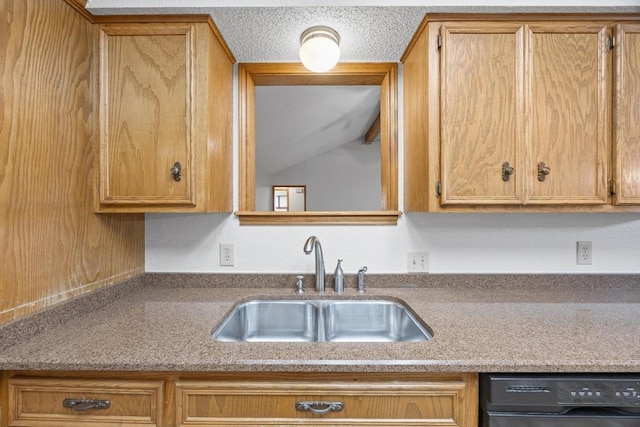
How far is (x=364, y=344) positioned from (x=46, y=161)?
1170 millimetres

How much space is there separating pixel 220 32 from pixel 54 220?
946 mm

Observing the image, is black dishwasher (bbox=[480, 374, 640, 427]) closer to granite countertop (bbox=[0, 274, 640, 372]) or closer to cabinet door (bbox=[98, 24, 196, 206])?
granite countertop (bbox=[0, 274, 640, 372])

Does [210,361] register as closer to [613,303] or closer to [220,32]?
[220,32]

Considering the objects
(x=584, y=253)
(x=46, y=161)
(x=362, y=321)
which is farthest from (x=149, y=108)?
(x=584, y=253)

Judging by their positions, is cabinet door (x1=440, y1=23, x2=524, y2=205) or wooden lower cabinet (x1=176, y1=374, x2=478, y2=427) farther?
cabinet door (x1=440, y1=23, x2=524, y2=205)

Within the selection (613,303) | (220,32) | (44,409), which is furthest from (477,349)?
(220,32)

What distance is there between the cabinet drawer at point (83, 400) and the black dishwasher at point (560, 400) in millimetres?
899

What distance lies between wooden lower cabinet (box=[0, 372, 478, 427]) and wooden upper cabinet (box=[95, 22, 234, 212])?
0.64 m

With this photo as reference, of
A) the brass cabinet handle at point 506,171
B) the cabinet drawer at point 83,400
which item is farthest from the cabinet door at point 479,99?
the cabinet drawer at point 83,400

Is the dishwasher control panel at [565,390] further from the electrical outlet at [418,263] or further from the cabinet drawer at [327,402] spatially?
the electrical outlet at [418,263]

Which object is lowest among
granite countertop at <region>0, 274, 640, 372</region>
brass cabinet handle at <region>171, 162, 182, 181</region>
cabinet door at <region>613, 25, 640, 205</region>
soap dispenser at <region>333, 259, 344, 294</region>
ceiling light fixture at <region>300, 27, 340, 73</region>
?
granite countertop at <region>0, 274, 640, 372</region>

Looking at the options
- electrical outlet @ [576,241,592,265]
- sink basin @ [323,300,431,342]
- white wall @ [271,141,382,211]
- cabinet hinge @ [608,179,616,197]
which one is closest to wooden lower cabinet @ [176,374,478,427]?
sink basin @ [323,300,431,342]

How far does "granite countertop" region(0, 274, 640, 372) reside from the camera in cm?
92

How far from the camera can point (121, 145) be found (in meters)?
1.35
